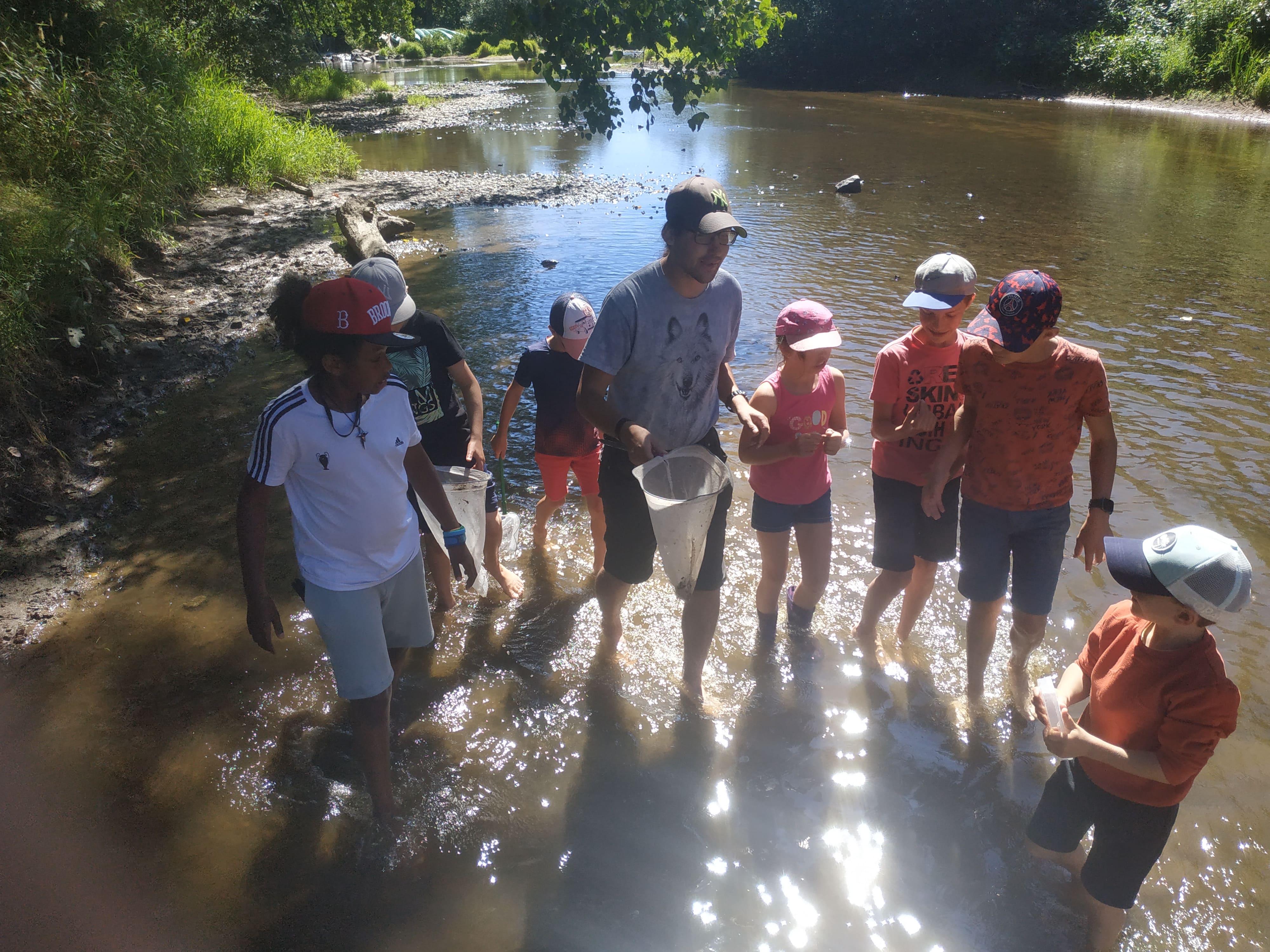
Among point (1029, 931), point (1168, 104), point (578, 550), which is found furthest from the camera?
point (1168, 104)

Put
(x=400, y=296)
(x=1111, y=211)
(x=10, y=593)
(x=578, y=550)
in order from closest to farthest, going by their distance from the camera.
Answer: (x=400, y=296), (x=10, y=593), (x=578, y=550), (x=1111, y=211)

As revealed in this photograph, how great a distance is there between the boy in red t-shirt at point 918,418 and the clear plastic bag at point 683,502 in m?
0.79

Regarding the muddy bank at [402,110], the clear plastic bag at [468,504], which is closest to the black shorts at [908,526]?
the clear plastic bag at [468,504]

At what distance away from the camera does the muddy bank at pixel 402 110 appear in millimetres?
24375

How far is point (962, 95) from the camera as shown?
33.1 meters

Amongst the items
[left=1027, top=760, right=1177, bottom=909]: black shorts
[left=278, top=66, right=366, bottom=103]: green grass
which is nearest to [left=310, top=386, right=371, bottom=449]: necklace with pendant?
[left=1027, top=760, right=1177, bottom=909]: black shorts

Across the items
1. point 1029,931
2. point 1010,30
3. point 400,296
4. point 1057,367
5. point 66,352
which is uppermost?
point 1010,30

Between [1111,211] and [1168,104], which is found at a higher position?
[1168,104]

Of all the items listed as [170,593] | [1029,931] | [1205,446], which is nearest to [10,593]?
[170,593]

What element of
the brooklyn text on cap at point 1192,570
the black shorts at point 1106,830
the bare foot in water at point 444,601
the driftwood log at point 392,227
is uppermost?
the brooklyn text on cap at point 1192,570

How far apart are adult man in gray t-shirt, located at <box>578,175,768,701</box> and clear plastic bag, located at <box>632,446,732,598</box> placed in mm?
68

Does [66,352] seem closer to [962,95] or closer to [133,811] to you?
[133,811]

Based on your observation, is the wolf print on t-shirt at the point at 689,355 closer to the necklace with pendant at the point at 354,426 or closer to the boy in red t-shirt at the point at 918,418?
the boy in red t-shirt at the point at 918,418

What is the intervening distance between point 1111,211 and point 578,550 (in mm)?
12492
